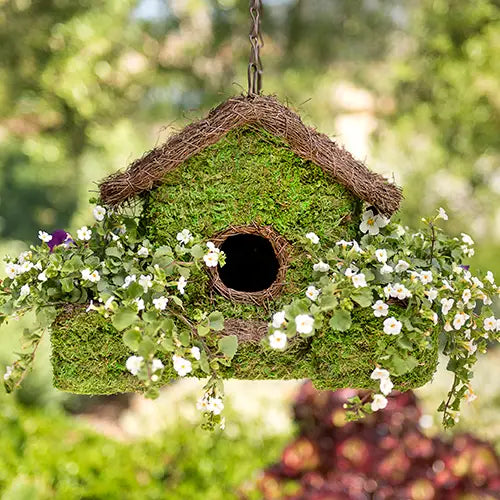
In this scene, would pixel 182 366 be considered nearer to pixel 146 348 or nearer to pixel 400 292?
pixel 146 348

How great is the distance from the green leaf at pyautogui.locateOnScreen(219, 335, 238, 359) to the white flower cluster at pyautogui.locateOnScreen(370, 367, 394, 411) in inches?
12.9

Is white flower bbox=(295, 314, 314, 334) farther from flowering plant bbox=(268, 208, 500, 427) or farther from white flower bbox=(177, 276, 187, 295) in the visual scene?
white flower bbox=(177, 276, 187, 295)

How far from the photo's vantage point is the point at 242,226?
1.78 meters

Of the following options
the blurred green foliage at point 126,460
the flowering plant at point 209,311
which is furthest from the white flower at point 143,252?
the blurred green foliage at point 126,460

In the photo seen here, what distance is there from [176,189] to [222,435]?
349 centimetres

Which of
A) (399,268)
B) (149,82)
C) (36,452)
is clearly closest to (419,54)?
(149,82)

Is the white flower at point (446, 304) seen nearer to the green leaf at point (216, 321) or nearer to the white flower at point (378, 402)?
the white flower at point (378, 402)

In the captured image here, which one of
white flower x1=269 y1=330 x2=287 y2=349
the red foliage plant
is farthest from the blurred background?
white flower x1=269 y1=330 x2=287 y2=349

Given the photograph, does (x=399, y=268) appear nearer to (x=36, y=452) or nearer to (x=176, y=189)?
(x=176, y=189)

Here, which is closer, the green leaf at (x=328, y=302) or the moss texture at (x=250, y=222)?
the green leaf at (x=328, y=302)

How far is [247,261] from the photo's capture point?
2191mm

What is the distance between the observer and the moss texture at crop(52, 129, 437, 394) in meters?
1.71

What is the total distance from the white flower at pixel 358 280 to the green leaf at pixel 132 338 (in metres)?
0.48

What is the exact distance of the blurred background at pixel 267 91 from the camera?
212 inches
